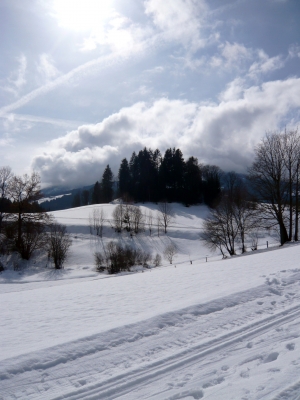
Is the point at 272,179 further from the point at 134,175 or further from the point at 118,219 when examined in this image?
the point at 134,175

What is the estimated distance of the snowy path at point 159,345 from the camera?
4242 mm

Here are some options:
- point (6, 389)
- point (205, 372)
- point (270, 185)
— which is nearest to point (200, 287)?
point (205, 372)

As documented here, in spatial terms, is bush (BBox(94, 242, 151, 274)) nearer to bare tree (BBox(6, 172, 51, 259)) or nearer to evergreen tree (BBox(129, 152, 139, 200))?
bare tree (BBox(6, 172, 51, 259))

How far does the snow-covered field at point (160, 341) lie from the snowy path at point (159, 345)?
2 cm

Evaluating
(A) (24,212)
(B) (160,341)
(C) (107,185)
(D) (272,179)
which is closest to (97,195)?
(C) (107,185)

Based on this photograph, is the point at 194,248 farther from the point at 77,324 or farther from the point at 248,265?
the point at 77,324

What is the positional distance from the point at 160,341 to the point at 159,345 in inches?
6.1

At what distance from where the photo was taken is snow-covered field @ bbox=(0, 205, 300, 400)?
4266 millimetres

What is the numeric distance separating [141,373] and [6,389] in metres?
2.04

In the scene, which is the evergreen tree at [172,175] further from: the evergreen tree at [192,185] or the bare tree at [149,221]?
the bare tree at [149,221]

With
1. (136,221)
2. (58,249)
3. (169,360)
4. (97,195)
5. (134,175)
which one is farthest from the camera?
(97,195)

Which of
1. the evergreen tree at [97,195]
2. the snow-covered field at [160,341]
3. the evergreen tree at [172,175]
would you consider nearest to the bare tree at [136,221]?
the evergreen tree at [172,175]

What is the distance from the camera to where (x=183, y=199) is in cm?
7662

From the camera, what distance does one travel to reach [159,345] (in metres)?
5.61
